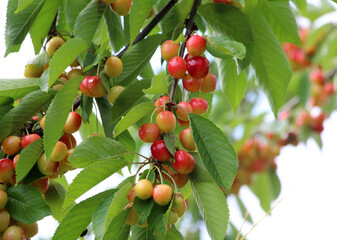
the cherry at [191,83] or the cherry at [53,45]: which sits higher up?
the cherry at [53,45]

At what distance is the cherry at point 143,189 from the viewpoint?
825mm

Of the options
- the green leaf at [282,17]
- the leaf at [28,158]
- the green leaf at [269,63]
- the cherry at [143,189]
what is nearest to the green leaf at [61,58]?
the leaf at [28,158]

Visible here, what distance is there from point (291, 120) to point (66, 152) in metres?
2.88

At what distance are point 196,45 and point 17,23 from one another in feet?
1.50

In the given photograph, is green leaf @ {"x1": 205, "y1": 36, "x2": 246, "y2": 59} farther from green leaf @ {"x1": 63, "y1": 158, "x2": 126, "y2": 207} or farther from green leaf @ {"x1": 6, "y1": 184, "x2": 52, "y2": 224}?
green leaf @ {"x1": 6, "y1": 184, "x2": 52, "y2": 224}

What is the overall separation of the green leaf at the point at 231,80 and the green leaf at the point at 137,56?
0.79 ft

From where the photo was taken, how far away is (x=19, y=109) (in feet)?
3.42

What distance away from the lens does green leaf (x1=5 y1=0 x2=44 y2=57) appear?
3.73 feet

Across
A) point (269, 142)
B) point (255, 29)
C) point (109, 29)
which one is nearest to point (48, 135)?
point (109, 29)

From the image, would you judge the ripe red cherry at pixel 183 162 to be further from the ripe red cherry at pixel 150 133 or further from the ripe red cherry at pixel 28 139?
the ripe red cherry at pixel 28 139

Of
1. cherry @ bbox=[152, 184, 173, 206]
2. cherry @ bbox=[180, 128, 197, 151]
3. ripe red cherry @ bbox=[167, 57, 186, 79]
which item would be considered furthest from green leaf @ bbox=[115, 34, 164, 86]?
cherry @ bbox=[152, 184, 173, 206]

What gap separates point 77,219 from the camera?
886mm

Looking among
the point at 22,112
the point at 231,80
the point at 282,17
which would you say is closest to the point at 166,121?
the point at 22,112

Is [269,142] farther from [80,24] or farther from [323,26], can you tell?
[80,24]
